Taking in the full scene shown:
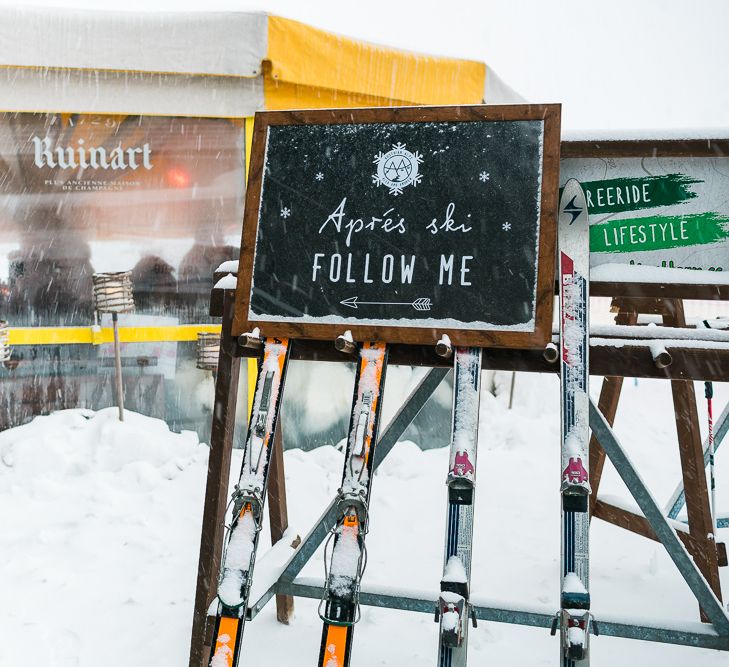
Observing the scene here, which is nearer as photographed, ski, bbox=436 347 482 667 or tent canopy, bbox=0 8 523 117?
ski, bbox=436 347 482 667

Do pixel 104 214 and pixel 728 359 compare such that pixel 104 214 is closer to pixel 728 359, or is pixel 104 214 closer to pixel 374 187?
pixel 374 187

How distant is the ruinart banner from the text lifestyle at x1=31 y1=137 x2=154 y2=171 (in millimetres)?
4614

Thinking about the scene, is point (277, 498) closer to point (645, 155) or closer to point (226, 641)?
point (226, 641)

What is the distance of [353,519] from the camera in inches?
86.7

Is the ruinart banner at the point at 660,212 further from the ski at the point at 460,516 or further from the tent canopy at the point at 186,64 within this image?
the tent canopy at the point at 186,64

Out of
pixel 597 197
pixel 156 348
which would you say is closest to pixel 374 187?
pixel 597 197

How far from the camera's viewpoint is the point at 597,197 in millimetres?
2609

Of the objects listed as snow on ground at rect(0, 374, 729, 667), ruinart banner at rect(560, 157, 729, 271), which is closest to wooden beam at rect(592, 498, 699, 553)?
snow on ground at rect(0, 374, 729, 667)

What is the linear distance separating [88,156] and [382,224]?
453 centimetres

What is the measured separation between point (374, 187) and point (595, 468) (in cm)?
240

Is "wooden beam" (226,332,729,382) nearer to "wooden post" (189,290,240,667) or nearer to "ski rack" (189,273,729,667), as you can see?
"ski rack" (189,273,729,667)

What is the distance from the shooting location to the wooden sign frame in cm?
251

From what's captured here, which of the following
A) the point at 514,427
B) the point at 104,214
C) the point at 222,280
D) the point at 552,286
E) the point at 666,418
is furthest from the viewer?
the point at 666,418

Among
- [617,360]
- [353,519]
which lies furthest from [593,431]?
[353,519]
